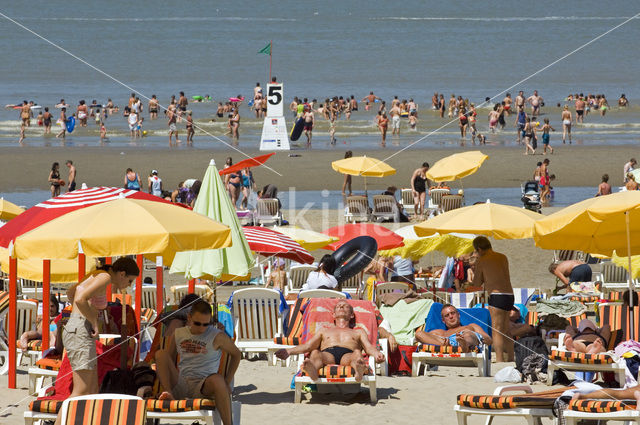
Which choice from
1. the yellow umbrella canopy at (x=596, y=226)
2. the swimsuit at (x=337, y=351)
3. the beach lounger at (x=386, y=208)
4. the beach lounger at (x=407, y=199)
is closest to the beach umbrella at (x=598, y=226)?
the yellow umbrella canopy at (x=596, y=226)

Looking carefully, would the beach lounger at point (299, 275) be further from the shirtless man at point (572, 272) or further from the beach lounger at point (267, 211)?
the beach lounger at point (267, 211)

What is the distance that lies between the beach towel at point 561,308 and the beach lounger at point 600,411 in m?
4.42

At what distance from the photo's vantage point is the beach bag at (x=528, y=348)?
8.56m

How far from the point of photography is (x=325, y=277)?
35.7 ft

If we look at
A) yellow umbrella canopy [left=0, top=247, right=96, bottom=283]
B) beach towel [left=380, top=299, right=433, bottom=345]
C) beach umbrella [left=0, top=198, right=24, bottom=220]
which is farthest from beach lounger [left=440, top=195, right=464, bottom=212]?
yellow umbrella canopy [left=0, top=247, right=96, bottom=283]

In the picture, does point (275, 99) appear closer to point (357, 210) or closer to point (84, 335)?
point (357, 210)

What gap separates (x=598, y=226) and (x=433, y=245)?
145 inches

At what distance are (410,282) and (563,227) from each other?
15.7 ft

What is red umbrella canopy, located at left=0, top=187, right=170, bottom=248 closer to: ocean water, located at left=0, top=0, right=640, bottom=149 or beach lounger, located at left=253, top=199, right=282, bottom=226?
beach lounger, located at left=253, top=199, right=282, bottom=226

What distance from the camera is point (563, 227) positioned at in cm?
804

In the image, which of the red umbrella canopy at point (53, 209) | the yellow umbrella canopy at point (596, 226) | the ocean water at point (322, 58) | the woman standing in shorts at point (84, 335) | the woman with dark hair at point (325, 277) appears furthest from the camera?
the ocean water at point (322, 58)

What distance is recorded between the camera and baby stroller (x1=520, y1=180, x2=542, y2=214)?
18.9m

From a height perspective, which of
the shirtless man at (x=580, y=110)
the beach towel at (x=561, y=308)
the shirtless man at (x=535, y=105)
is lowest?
the beach towel at (x=561, y=308)

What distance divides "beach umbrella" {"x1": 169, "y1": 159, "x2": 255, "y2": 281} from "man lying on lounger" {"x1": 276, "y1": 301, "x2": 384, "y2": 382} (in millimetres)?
808
